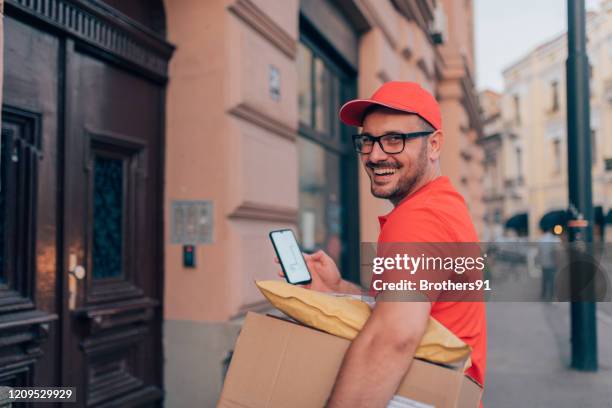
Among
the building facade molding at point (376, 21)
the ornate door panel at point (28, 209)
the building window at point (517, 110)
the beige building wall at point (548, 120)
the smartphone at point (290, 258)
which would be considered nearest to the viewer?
the smartphone at point (290, 258)

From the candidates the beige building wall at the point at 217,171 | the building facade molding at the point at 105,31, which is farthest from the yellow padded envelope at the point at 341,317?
the beige building wall at the point at 217,171

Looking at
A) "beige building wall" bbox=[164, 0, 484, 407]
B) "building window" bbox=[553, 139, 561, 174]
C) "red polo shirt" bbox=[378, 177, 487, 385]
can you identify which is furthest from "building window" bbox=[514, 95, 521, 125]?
"red polo shirt" bbox=[378, 177, 487, 385]

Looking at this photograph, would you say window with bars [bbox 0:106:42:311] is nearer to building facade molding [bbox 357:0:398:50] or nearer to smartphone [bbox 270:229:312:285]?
smartphone [bbox 270:229:312:285]

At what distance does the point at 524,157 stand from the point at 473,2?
2323 cm

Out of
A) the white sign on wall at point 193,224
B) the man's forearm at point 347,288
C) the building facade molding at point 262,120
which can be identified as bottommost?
the man's forearm at point 347,288

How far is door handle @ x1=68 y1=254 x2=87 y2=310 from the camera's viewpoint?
3084 mm

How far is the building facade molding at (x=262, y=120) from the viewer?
13.1 ft

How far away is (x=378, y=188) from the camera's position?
181cm

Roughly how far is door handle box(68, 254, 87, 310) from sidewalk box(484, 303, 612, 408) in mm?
3218

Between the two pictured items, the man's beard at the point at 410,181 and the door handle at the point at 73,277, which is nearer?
the man's beard at the point at 410,181

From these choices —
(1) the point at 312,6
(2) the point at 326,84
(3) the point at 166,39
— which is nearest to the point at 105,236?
(3) the point at 166,39

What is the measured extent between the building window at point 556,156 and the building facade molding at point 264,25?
34.4 m

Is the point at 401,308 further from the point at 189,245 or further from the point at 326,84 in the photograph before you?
the point at 326,84

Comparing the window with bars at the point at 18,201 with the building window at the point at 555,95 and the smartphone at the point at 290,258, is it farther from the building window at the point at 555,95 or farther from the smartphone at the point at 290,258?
the building window at the point at 555,95
